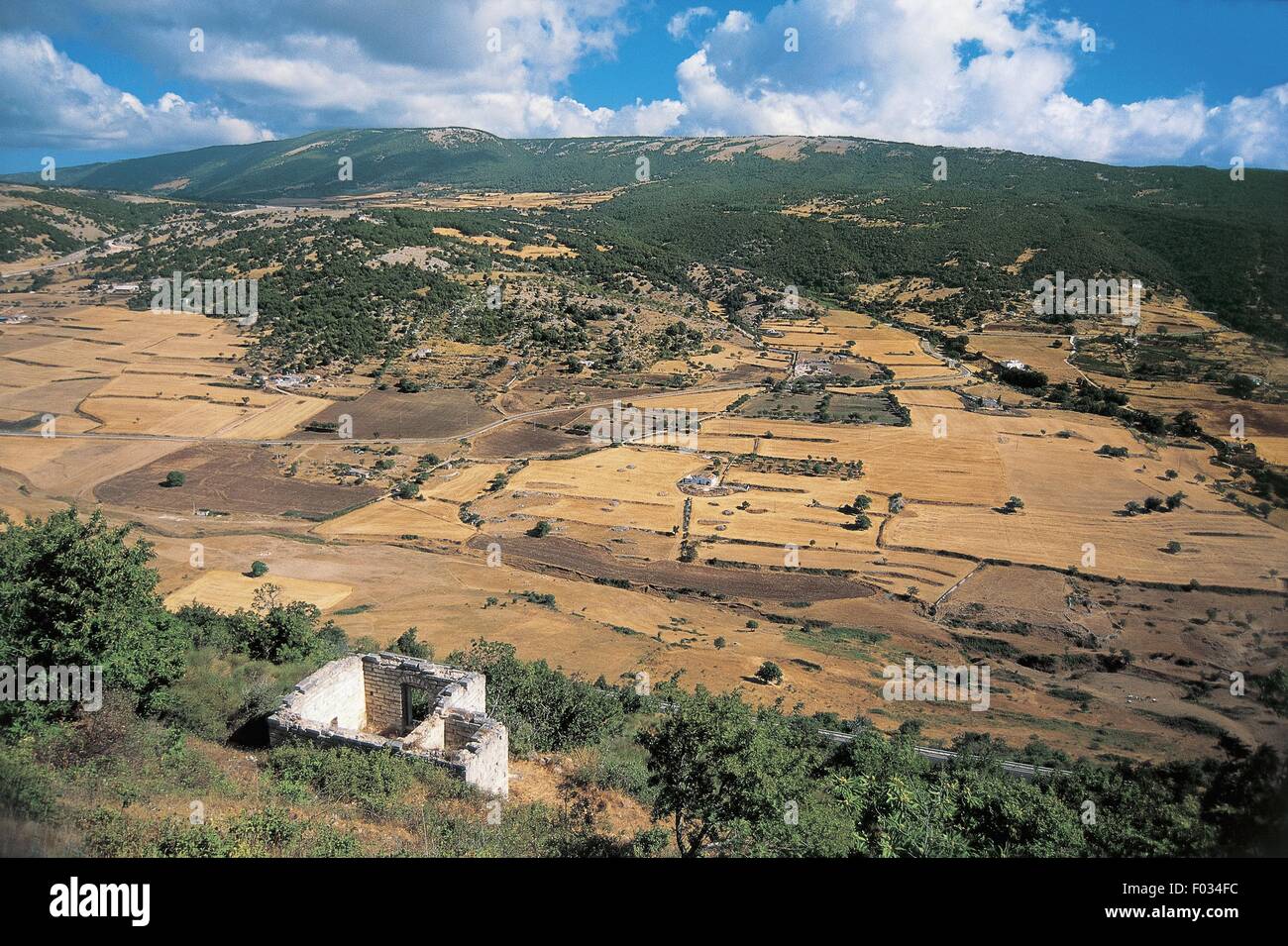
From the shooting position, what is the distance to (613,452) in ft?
191

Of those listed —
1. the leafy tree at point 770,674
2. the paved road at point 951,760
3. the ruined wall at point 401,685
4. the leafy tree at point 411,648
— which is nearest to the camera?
the ruined wall at point 401,685

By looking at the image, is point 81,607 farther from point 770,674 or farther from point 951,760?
point 770,674

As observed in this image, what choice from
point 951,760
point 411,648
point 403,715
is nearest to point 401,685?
point 403,715

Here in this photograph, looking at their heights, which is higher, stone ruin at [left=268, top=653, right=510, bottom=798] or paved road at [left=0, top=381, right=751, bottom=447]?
paved road at [left=0, top=381, right=751, bottom=447]

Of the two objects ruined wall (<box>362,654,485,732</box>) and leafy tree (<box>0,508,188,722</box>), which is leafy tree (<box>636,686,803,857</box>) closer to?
ruined wall (<box>362,654,485,732</box>)

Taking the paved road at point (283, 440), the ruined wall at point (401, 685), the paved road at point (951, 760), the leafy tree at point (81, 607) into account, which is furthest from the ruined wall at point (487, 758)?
the paved road at point (283, 440)

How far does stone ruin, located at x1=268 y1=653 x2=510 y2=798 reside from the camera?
535 inches

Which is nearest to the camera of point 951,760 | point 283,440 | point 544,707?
point 544,707

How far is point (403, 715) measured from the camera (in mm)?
16516

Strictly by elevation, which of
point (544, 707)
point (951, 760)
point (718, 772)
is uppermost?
point (718, 772)

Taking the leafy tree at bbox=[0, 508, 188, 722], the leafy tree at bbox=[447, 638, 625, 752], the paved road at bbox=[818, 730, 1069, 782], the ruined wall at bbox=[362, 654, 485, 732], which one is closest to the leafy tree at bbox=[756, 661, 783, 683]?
the paved road at bbox=[818, 730, 1069, 782]

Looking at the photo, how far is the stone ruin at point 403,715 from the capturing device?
13585 millimetres

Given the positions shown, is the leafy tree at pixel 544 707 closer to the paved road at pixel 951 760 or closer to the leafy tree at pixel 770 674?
the paved road at pixel 951 760
